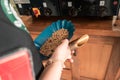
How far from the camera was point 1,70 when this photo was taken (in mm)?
266

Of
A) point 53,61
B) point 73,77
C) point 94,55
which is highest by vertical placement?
point 53,61

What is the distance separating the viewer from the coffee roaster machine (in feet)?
2.15

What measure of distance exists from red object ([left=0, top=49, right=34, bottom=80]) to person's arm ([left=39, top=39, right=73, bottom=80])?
126mm

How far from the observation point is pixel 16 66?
0.90 ft

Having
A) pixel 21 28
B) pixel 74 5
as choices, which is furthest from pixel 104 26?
pixel 21 28

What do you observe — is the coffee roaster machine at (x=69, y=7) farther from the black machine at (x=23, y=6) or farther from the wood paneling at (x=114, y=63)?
the wood paneling at (x=114, y=63)

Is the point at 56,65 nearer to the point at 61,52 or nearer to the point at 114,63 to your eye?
the point at 61,52

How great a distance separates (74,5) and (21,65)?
471 millimetres

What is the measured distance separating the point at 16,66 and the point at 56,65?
20 cm

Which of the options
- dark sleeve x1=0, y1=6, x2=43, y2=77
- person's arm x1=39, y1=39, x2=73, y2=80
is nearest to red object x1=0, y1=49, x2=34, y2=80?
dark sleeve x1=0, y1=6, x2=43, y2=77

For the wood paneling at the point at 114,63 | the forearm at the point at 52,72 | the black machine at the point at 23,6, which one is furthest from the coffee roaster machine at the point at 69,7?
the forearm at the point at 52,72

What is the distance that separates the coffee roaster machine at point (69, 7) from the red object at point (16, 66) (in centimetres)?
45

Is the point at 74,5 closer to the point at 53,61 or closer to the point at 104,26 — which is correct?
the point at 104,26

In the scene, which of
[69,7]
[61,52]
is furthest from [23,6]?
[61,52]
